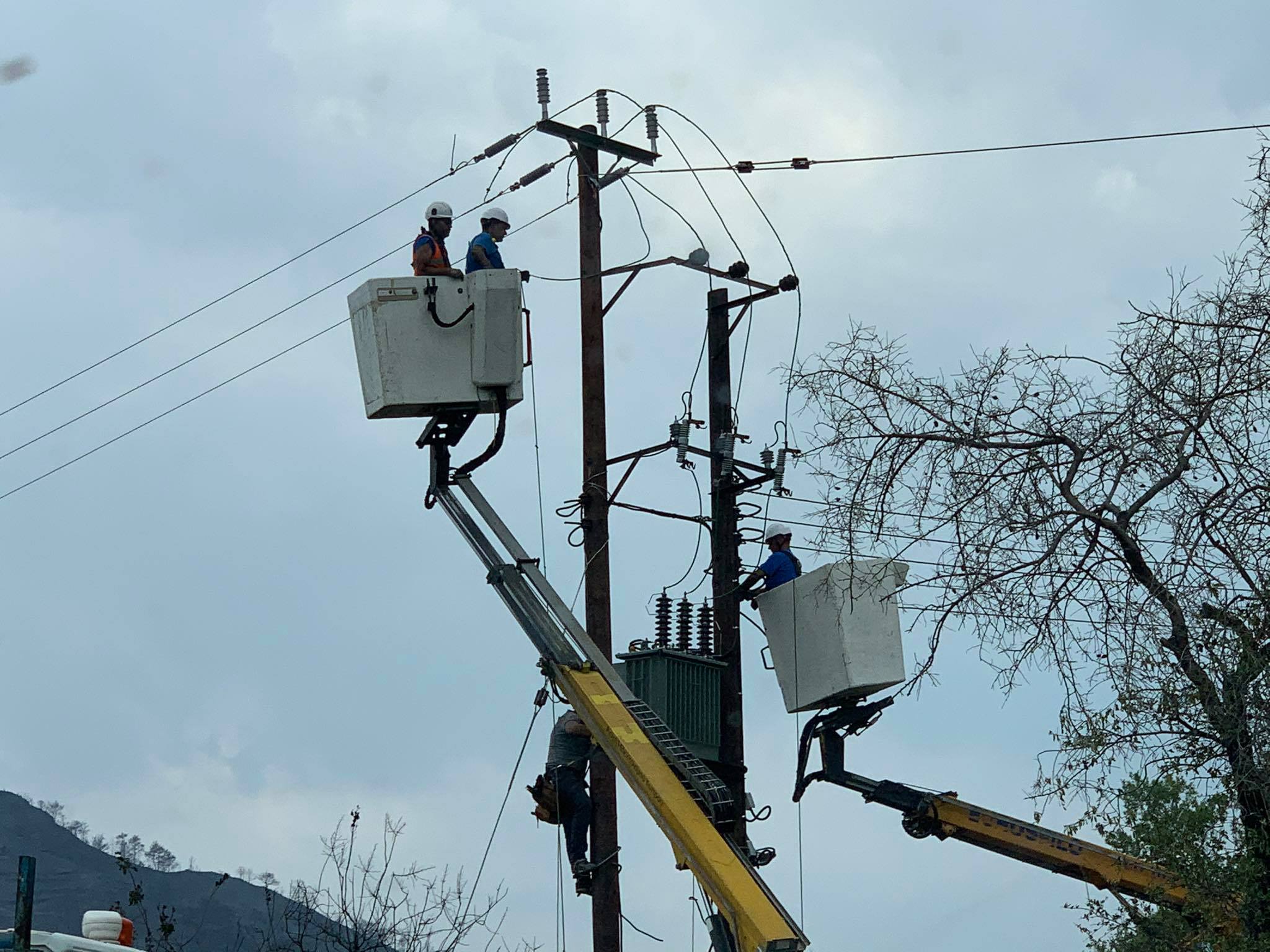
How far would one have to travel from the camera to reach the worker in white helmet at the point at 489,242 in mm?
12852

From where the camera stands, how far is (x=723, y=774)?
583 inches

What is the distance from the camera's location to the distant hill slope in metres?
49.1

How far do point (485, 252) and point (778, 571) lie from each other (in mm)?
3906

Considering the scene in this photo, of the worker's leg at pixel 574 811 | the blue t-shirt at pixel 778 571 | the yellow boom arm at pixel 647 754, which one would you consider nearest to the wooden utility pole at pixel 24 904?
the yellow boom arm at pixel 647 754

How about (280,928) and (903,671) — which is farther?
(280,928)

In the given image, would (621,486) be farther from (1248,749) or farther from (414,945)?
(1248,749)

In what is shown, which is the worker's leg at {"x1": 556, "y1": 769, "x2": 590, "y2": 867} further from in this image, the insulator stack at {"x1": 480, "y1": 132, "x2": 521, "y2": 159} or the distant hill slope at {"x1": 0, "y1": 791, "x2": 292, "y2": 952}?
the distant hill slope at {"x1": 0, "y1": 791, "x2": 292, "y2": 952}

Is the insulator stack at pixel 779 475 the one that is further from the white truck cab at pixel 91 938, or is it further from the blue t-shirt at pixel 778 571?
the white truck cab at pixel 91 938

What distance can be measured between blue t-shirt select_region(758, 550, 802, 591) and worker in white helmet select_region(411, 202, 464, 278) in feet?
13.3

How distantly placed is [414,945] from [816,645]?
3.93 m

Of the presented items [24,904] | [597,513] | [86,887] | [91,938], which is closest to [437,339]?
[597,513]

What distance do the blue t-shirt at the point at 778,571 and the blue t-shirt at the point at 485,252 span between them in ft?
12.0

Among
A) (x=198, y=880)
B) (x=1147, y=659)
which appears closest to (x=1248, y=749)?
(x=1147, y=659)

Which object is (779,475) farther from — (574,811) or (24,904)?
(24,904)
